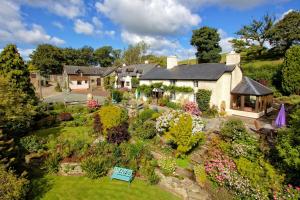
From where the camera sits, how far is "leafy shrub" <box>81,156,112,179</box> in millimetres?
13773

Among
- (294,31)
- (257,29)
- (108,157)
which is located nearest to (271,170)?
(108,157)

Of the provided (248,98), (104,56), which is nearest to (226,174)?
(248,98)

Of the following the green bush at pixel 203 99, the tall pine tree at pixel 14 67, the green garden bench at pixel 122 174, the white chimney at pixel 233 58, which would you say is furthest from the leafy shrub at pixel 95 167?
the white chimney at pixel 233 58

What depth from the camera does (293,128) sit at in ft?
37.9

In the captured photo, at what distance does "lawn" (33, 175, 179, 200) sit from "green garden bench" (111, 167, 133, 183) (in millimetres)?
371

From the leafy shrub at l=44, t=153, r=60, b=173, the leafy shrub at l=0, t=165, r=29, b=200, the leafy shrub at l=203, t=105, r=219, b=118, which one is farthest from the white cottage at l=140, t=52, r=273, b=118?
the leafy shrub at l=0, t=165, r=29, b=200

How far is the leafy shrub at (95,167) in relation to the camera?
45.2ft

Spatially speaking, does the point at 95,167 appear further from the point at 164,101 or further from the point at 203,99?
the point at 164,101

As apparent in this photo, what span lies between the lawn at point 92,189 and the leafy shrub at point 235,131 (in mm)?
7031

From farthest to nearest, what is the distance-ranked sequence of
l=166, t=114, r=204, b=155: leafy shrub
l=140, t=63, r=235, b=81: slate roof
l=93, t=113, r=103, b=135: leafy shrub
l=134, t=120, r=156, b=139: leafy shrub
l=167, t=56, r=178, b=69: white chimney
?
l=167, t=56, r=178, b=69: white chimney → l=140, t=63, r=235, b=81: slate roof → l=93, t=113, r=103, b=135: leafy shrub → l=134, t=120, r=156, b=139: leafy shrub → l=166, t=114, r=204, b=155: leafy shrub

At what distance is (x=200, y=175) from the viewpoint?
1352cm

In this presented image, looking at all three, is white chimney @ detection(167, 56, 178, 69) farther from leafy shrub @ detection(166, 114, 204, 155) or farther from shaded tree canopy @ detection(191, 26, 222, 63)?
shaded tree canopy @ detection(191, 26, 222, 63)

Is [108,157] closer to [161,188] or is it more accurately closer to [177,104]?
[161,188]

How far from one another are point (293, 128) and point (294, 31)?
42.9 metres
